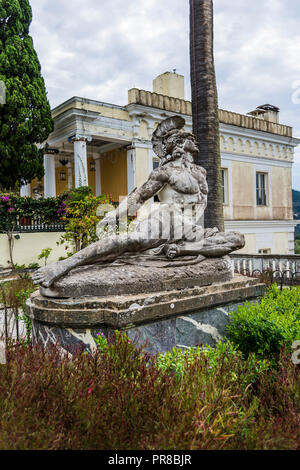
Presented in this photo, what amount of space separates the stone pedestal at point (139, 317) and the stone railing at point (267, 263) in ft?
19.3

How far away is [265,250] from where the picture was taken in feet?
65.7

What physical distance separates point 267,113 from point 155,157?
9.59 metres

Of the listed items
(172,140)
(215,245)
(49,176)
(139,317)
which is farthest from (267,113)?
(139,317)

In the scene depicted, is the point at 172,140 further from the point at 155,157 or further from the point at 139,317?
the point at 155,157

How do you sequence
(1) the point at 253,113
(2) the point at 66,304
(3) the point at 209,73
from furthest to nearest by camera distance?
(1) the point at 253,113 → (3) the point at 209,73 → (2) the point at 66,304

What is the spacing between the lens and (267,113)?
72.3ft

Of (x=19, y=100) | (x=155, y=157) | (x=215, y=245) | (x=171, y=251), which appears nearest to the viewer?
(x=171, y=251)

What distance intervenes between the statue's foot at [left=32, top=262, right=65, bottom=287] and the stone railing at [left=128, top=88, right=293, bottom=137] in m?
13.0

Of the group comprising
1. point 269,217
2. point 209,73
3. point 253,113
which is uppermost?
point 253,113

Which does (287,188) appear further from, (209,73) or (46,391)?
(46,391)

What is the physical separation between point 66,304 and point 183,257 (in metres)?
1.43

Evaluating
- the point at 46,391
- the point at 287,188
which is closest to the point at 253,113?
the point at 287,188

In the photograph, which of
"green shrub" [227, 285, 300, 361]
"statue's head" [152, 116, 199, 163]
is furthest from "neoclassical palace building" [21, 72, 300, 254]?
"green shrub" [227, 285, 300, 361]

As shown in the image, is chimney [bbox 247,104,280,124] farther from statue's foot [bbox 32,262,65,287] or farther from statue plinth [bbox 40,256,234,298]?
statue's foot [bbox 32,262,65,287]
